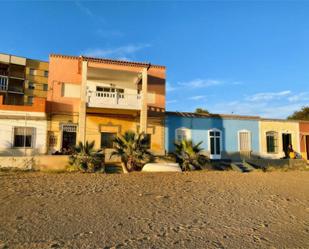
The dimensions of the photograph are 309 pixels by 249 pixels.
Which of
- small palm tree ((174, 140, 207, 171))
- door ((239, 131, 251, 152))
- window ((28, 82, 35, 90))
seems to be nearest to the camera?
small palm tree ((174, 140, 207, 171))

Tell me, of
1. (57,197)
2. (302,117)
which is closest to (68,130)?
(57,197)

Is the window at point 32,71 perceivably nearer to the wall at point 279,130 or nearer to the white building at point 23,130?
the white building at point 23,130

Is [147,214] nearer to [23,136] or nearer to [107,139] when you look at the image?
[107,139]

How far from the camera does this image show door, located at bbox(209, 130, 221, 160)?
21372mm

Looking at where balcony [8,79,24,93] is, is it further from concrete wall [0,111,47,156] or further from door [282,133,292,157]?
door [282,133,292,157]

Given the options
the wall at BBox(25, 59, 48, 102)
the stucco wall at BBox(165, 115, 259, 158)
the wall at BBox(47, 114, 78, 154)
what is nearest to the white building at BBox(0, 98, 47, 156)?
the wall at BBox(47, 114, 78, 154)

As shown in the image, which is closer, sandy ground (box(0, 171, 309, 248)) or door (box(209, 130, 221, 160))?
sandy ground (box(0, 171, 309, 248))

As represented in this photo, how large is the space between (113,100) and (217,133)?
9337 millimetres

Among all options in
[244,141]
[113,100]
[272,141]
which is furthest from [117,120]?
[272,141]

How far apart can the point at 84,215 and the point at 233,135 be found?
1773 cm

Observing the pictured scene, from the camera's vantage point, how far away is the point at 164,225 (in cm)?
603

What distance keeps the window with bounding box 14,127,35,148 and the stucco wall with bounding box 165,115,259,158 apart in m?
9.69

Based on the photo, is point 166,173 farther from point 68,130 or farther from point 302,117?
point 302,117

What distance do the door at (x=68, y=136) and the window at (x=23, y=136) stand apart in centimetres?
201
